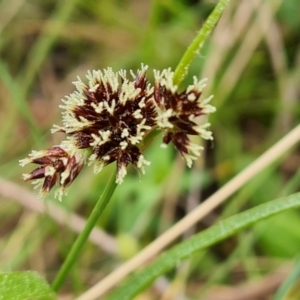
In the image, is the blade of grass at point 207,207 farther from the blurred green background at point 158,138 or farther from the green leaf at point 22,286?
the green leaf at point 22,286

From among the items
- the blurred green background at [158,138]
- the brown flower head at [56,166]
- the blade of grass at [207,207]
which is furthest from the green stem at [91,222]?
the blurred green background at [158,138]

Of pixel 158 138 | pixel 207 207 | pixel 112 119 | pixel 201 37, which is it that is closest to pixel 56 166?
pixel 112 119

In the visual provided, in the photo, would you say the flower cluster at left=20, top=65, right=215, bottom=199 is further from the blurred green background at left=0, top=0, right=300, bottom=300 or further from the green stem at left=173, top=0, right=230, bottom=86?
the blurred green background at left=0, top=0, right=300, bottom=300

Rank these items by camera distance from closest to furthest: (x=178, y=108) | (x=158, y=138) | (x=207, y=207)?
1. (x=178, y=108)
2. (x=207, y=207)
3. (x=158, y=138)

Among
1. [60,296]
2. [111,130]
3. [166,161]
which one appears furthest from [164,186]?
[111,130]

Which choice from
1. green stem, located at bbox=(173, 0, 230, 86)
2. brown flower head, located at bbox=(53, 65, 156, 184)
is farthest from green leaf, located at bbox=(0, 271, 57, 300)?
green stem, located at bbox=(173, 0, 230, 86)

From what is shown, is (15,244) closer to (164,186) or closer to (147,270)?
(164,186)

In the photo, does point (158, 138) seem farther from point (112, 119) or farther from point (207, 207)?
point (112, 119)

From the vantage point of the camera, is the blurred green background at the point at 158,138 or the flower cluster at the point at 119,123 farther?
the blurred green background at the point at 158,138
